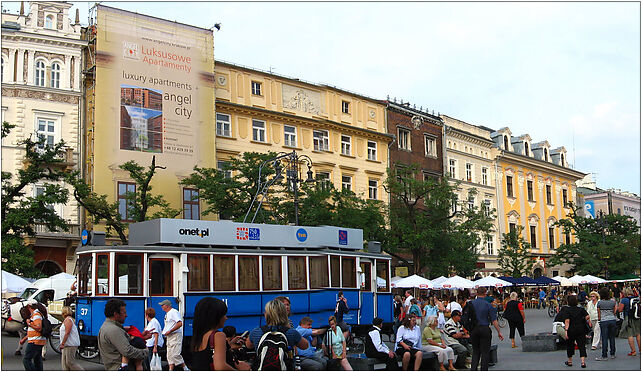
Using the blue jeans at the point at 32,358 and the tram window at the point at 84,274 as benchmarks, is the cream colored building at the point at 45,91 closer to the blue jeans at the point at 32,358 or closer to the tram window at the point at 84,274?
the tram window at the point at 84,274

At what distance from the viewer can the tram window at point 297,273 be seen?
19.5 metres

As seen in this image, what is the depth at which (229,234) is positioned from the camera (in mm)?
18562

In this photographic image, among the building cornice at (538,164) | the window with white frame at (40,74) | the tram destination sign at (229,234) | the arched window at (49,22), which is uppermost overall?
the arched window at (49,22)

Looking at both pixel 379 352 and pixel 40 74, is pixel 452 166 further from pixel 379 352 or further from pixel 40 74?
pixel 379 352

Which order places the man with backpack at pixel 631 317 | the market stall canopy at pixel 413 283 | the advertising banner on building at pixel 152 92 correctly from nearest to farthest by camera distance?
the man with backpack at pixel 631 317, the market stall canopy at pixel 413 283, the advertising banner on building at pixel 152 92

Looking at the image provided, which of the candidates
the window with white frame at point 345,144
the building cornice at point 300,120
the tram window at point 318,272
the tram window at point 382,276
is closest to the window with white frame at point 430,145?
the building cornice at point 300,120

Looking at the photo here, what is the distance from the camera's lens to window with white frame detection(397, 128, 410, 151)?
52.8 meters

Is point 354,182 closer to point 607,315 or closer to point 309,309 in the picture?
point 309,309

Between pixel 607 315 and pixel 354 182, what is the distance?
32.3 meters

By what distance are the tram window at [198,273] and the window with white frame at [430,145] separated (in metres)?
38.8

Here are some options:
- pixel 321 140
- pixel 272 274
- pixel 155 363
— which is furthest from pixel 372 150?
pixel 155 363

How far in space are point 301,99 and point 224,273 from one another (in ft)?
94.7

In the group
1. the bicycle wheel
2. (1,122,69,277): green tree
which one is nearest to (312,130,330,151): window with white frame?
(1,122,69,277): green tree

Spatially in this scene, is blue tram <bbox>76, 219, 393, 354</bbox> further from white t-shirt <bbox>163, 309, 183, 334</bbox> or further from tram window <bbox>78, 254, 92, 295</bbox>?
white t-shirt <bbox>163, 309, 183, 334</bbox>
